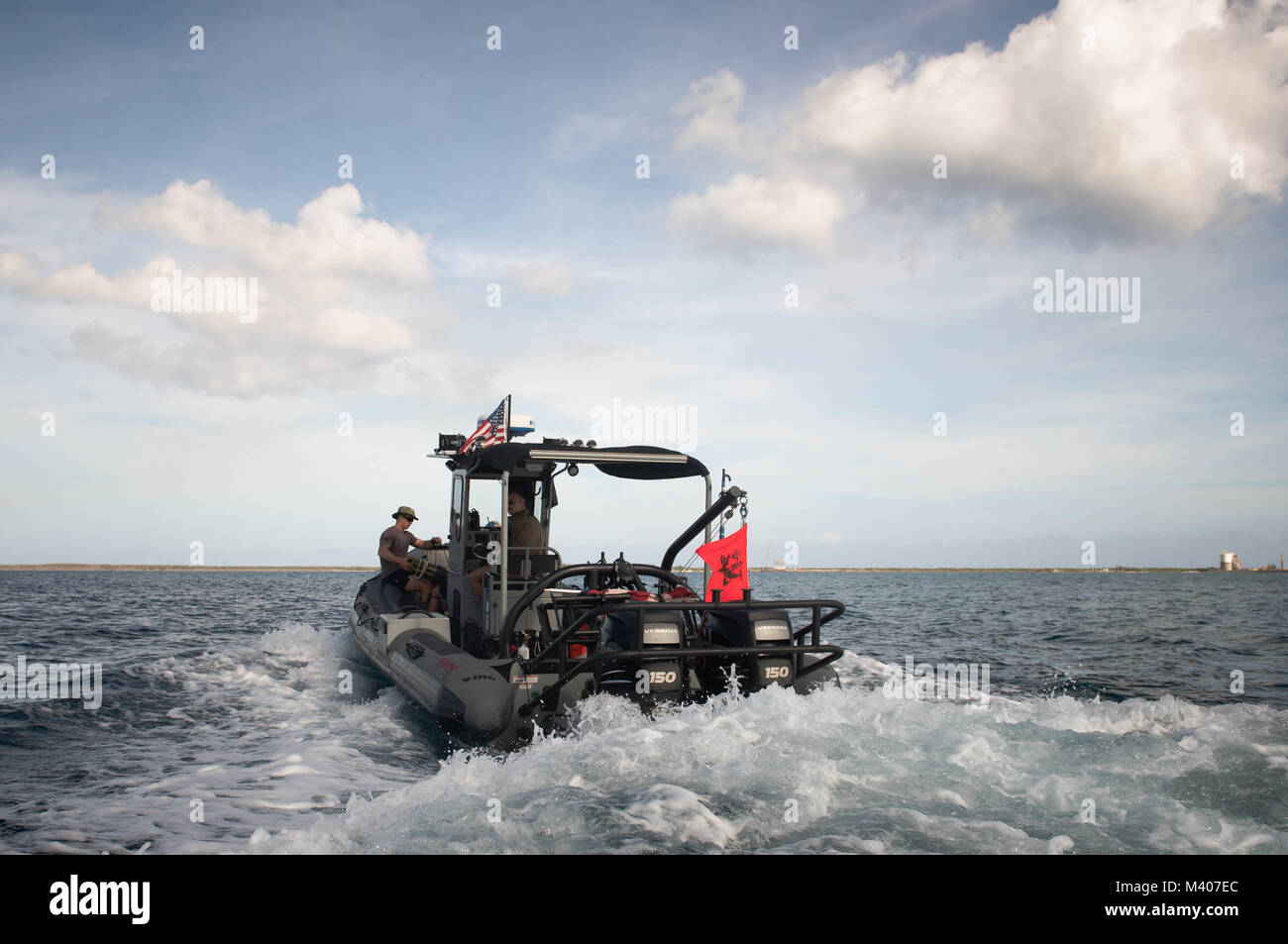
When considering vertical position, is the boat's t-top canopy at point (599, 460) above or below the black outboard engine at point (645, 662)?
above

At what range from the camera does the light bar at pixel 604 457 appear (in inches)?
304

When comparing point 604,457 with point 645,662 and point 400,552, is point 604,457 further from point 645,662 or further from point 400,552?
point 400,552

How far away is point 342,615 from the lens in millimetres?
24609

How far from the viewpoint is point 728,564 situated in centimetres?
695

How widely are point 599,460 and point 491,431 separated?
1654 millimetres

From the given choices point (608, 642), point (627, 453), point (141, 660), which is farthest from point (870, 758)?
point (141, 660)

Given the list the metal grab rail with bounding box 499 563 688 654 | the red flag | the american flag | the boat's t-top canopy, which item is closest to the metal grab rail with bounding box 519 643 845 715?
the red flag

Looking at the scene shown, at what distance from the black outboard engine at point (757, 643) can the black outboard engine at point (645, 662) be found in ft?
1.74

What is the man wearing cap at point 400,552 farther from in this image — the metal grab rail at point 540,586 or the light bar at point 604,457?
the light bar at point 604,457

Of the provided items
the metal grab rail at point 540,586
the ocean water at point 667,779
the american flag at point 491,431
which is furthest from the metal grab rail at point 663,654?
the american flag at point 491,431

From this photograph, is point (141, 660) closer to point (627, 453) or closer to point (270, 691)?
point (270, 691)

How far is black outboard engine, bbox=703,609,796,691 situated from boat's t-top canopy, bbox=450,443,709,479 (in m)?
2.02

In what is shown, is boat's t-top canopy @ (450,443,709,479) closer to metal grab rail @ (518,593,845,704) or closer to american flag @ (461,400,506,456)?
american flag @ (461,400,506,456)

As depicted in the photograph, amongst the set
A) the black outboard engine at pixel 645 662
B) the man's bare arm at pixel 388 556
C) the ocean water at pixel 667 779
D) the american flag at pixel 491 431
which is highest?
the american flag at pixel 491 431
